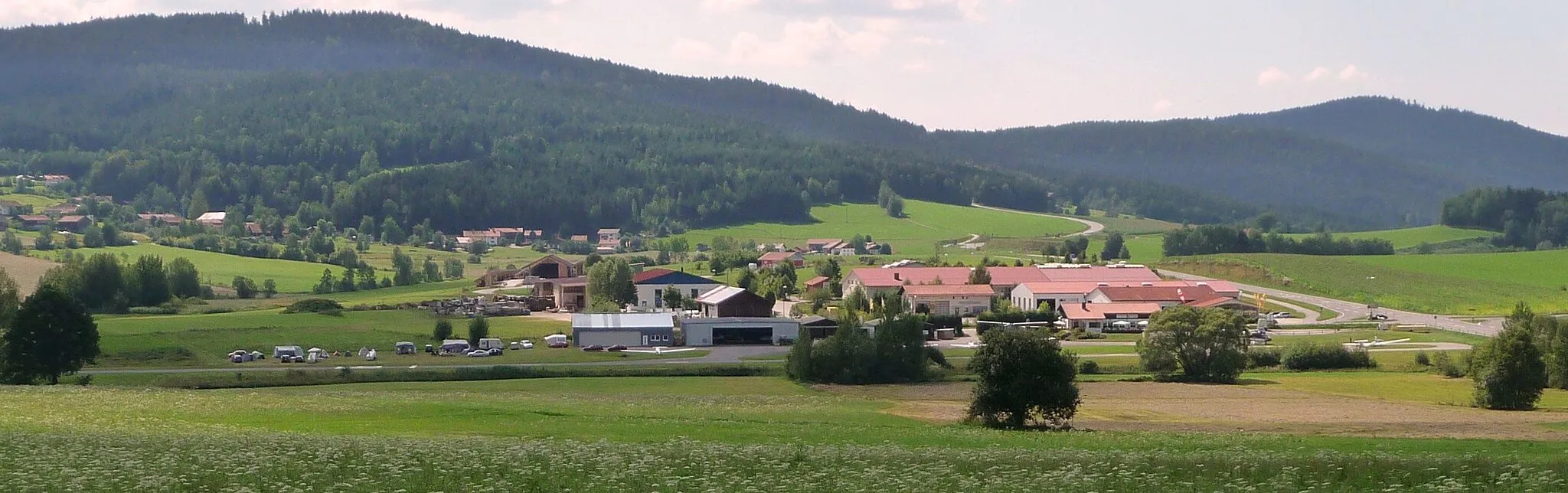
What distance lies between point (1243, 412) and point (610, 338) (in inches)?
1259

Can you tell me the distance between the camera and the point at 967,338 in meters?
66.5

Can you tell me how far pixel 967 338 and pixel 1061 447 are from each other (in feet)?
139

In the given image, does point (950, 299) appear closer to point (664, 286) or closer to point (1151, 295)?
point (1151, 295)

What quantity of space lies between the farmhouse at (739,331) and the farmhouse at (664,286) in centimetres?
1693

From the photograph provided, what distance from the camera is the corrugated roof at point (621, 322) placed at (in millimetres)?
62781

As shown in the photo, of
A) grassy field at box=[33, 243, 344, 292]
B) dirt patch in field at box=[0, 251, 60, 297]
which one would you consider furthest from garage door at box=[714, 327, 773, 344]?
A: grassy field at box=[33, 243, 344, 292]

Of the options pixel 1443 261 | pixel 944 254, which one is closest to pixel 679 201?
pixel 944 254

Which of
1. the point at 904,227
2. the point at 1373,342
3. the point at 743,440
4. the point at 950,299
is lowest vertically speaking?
the point at 743,440

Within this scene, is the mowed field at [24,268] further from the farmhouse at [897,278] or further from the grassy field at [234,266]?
the farmhouse at [897,278]

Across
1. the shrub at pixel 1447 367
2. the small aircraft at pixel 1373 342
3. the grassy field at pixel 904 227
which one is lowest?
the shrub at pixel 1447 367

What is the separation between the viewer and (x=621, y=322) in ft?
209

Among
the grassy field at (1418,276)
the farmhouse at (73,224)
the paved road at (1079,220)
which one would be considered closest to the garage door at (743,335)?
the grassy field at (1418,276)

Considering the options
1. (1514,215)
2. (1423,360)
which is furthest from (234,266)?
(1514,215)

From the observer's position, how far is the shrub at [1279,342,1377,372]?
5150 cm
